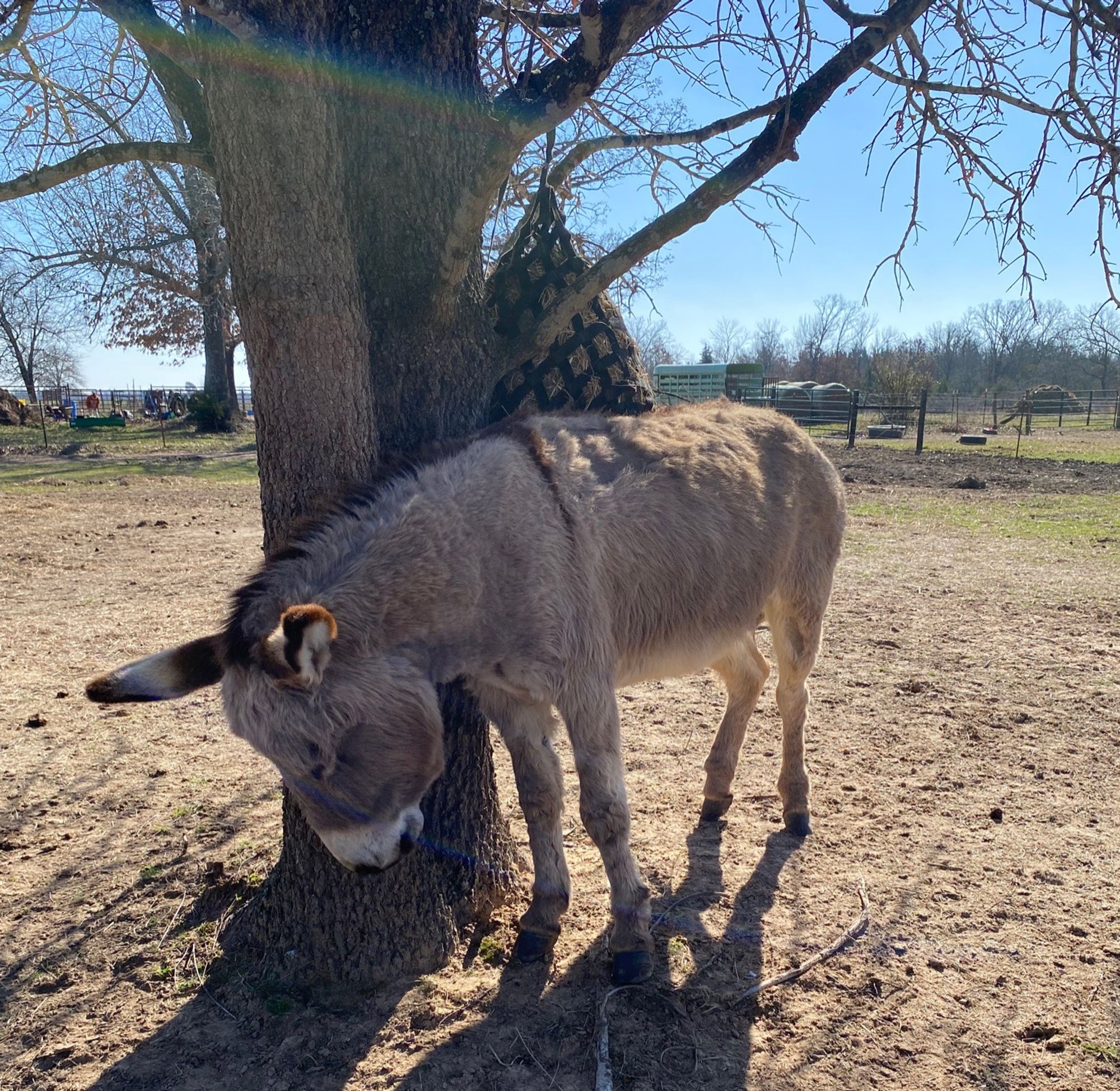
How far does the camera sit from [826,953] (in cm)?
287

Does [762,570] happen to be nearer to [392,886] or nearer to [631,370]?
[631,370]

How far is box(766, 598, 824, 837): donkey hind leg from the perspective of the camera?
3824 mm

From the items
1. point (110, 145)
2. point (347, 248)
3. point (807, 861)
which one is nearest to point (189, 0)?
point (347, 248)

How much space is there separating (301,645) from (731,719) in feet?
8.65

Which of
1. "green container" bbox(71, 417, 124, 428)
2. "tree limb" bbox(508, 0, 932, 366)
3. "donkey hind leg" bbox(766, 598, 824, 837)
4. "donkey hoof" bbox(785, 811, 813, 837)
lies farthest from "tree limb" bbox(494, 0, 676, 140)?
"green container" bbox(71, 417, 124, 428)

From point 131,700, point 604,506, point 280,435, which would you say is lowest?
point 131,700

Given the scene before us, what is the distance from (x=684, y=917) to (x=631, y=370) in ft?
7.93

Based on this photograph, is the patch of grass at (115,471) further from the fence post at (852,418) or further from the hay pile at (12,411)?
the fence post at (852,418)

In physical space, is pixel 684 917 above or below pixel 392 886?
below

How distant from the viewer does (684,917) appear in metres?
3.14

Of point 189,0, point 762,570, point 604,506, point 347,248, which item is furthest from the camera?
point 762,570

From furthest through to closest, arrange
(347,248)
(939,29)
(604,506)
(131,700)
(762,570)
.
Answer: (939,29) → (762,570) → (604,506) → (347,248) → (131,700)

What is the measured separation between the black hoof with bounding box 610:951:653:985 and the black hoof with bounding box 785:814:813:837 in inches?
49.5

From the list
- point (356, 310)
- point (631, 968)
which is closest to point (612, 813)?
point (631, 968)
